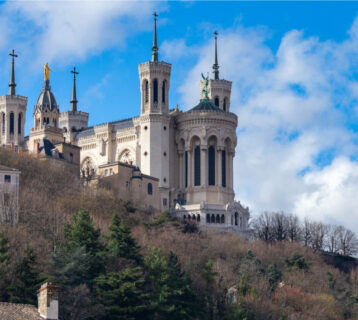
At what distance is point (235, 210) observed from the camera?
105312mm

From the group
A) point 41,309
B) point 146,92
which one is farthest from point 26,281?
point 146,92

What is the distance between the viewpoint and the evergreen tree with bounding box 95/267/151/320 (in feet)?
189

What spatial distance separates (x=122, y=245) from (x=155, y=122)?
42.1 m

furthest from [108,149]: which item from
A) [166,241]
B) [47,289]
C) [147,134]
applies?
[47,289]

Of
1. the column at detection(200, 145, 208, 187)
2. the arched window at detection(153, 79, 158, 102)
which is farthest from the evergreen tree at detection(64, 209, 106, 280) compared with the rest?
the arched window at detection(153, 79, 158, 102)

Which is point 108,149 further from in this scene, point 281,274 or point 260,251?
point 281,274

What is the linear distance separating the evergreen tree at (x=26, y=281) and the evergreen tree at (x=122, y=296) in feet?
11.7

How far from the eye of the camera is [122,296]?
58.4 metres

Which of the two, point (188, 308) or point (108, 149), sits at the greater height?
point (108, 149)

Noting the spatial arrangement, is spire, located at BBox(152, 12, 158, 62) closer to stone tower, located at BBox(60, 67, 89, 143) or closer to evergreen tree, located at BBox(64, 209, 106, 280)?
stone tower, located at BBox(60, 67, 89, 143)

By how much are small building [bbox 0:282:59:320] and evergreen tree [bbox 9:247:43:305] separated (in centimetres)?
1083

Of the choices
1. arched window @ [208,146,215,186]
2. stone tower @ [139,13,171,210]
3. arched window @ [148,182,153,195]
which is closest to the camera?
arched window @ [148,182,153,195]

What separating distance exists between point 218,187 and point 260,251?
1336 cm

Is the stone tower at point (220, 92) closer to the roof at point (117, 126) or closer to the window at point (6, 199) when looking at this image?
the roof at point (117, 126)
